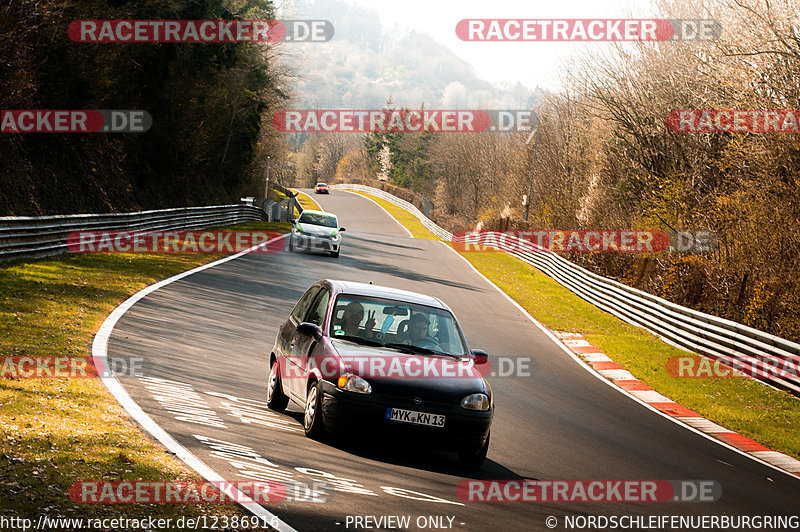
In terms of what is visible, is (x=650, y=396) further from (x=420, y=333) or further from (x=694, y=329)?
(x=420, y=333)

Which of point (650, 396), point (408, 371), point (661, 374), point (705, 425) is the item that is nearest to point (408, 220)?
point (661, 374)

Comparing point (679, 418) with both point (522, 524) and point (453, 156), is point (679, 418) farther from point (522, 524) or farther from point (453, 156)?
point (453, 156)

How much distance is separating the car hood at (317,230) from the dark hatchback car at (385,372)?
24.8 meters

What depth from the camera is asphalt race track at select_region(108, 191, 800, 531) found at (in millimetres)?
6859

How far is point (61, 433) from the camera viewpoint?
6785mm

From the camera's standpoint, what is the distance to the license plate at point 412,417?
8047mm

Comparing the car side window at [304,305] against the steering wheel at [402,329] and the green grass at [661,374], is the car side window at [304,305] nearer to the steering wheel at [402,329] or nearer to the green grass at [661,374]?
the steering wheel at [402,329]

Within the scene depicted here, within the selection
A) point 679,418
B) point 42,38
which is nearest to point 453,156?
point 42,38

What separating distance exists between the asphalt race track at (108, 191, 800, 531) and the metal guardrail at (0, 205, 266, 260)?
11.6 feet

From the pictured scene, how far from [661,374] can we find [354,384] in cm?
1260

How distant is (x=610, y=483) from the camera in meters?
8.67

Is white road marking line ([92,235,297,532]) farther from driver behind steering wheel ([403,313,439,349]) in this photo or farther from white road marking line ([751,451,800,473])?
white road marking line ([751,451,800,473])

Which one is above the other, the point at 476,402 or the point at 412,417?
the point at 476,402

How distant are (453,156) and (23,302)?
4037 inches
